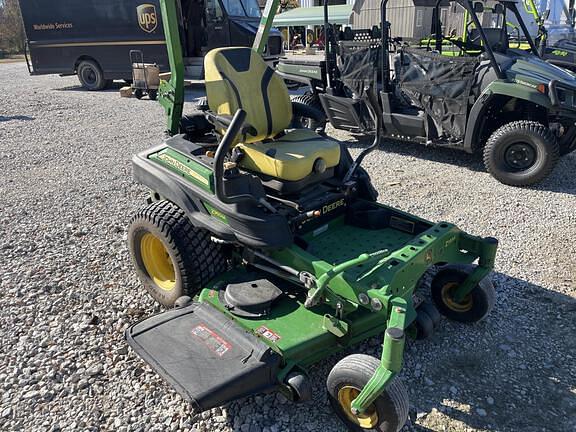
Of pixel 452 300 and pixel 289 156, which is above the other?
pixel 289 156

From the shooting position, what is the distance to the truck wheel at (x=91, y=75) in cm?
1239

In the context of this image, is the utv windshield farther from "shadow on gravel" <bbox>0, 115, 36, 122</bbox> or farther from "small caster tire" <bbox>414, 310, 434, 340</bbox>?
"small caster tire" <bbox>414, 310, 434, 340</bbox>

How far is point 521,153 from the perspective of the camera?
5.40 metres

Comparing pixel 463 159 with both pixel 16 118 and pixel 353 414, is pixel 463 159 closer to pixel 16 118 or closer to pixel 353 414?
pixel 353 414

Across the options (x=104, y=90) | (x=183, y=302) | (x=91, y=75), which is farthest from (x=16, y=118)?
(x=183, y=302)

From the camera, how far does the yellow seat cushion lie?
3.02 m

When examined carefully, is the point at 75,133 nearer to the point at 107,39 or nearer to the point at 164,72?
the point at 164,72

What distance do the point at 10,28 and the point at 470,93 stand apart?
1163 inches

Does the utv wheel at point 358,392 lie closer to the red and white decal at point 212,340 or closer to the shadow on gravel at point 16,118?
the red and white decal at point 212,340

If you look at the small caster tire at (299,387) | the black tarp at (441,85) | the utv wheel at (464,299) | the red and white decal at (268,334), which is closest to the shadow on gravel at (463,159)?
the black tarp at (441,85)

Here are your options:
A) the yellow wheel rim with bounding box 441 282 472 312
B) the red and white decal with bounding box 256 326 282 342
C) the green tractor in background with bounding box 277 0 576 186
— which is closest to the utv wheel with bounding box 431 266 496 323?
the yellow wheel rim with bounding box 441 282 472 312

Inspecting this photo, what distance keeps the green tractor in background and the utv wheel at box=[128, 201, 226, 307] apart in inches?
91.0

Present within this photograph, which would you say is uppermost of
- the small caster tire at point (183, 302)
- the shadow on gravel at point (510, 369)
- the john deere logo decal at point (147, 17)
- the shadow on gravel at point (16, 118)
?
the john deere logo decal at point (147, 17)

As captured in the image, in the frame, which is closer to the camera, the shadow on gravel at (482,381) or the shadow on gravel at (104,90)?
the shadow on gravel at (482,381)
